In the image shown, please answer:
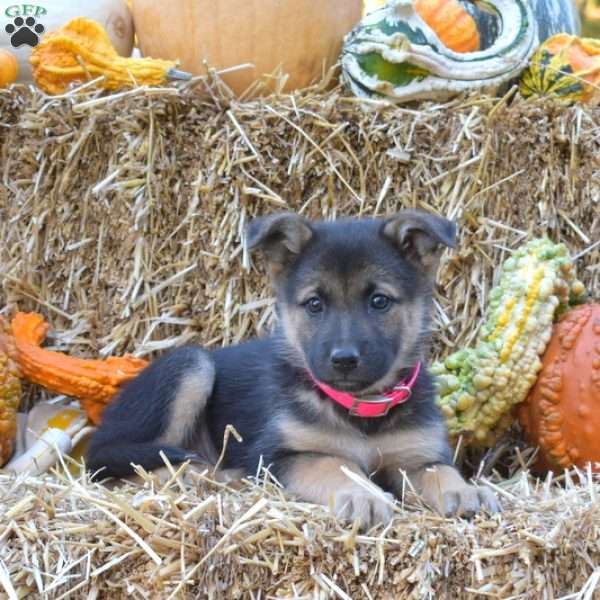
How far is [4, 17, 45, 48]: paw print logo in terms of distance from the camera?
630cm

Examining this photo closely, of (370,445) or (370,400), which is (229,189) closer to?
(370,400)

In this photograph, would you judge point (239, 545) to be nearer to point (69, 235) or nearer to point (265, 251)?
point (265, 251)

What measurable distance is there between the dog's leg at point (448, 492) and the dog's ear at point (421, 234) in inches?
36.8

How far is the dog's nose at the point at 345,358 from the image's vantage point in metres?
4.15

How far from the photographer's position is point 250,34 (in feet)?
19.8

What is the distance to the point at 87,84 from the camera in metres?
5.68

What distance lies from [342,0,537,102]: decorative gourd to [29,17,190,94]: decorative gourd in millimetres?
1014

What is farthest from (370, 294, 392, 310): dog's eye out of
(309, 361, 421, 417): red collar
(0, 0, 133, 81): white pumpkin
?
(0, 0, 133, 81): white pumpkin

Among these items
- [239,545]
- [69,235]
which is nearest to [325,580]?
[239,545]

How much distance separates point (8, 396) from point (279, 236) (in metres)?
1.67

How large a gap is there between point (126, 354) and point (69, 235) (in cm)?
75

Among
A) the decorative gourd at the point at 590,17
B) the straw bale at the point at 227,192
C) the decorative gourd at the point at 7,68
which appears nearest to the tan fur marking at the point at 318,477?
the straw bale at the point at 227,192

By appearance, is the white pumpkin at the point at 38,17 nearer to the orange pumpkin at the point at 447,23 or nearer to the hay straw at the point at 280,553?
the orange pumpkin at the point at 447,23

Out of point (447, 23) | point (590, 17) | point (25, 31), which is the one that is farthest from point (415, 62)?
point (590, 17)
